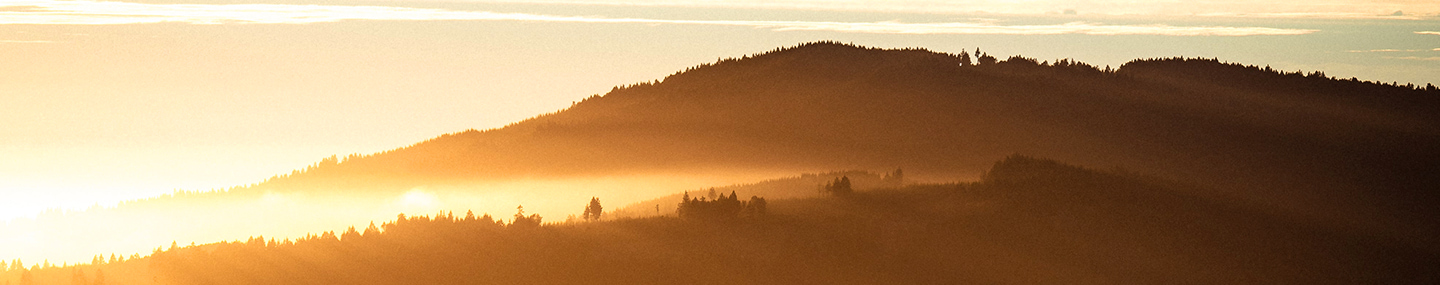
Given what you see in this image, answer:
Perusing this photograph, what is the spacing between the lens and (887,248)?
8362cm

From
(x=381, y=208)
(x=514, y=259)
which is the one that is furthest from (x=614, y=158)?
(x=514, y=259)

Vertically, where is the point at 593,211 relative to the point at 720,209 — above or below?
above

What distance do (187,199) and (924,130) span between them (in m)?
85.5

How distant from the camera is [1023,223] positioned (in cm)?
9044

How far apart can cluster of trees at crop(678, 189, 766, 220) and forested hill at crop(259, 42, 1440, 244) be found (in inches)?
2268

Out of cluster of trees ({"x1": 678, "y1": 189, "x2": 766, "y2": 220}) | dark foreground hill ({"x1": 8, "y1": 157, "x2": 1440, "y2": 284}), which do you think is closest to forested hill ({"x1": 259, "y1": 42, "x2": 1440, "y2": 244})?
dark foreground hill ({"x1": 8, "y1": 157, "x2": 1440, "y2": 284})

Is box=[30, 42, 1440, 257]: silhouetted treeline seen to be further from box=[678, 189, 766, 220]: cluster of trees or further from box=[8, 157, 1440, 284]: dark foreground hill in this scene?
box=[678, 189, 766, 220]: cluster of trees

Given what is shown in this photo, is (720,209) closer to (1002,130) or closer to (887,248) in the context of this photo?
(887,248)

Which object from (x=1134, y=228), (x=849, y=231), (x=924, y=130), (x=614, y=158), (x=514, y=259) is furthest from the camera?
(x=614, y=158)

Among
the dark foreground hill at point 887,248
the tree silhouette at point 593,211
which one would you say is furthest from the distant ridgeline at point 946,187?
the tree silhouette at point 593,211

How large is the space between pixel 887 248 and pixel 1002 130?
3189 inches

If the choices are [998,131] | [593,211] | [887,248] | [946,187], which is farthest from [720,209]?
[998,131]

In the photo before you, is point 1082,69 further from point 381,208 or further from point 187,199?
point 187,199

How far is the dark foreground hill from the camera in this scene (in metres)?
74.2
